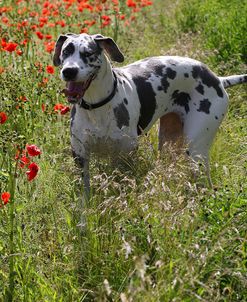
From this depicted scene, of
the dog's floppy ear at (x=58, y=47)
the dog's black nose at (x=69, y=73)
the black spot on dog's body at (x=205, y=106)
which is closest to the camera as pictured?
the dog's black nose at (x=69, y=73)

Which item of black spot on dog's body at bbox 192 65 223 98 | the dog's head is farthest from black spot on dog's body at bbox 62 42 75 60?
black spot on dog's body at bbox 192 65 223 98

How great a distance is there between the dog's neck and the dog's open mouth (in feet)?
0.32

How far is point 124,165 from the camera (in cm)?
452

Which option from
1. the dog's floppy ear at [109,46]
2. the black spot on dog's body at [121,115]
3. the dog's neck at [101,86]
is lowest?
the black spot on dog's body at [121,115]

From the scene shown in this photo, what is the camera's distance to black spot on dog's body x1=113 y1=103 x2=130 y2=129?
4457mm

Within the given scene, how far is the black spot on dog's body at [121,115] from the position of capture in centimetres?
446

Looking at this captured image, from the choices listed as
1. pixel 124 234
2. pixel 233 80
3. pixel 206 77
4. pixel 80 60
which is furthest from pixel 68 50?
pixel 233 80

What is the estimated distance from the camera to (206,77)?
5.02 m

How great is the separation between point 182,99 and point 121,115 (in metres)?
0.73

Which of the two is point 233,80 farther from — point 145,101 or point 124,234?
point 124,234

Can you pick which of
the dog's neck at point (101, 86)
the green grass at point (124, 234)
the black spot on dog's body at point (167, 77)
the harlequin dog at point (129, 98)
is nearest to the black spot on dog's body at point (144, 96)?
the harlequin dog at point (129, 98)

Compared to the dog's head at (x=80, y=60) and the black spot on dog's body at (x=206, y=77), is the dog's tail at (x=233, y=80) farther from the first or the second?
the dog's head at (x=80, y=60)

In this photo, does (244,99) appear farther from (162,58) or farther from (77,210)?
(77,210)

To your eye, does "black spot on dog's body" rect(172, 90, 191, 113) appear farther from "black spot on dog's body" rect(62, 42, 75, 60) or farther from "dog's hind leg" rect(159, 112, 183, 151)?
"black spot on dog's body" rect(62, 42, 75, 60)
